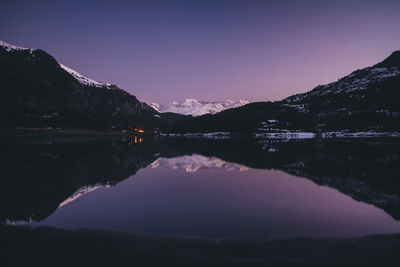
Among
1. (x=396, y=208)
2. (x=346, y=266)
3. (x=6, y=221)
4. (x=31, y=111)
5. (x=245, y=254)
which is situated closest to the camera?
(x=346, y=266)

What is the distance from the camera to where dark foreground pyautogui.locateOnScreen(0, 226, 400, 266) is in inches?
374

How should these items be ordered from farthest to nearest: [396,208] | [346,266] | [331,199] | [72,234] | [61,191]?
[61,191] → [331,199] → [396,208] → [72,234] → [346,266]

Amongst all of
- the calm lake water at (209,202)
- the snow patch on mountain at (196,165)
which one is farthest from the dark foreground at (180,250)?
the snow patch on mountain at (196,165)

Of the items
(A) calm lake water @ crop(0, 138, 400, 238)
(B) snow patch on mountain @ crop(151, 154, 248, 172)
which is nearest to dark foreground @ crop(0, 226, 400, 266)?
(A) calm lake water @ crop(0, 138, 400, 238)

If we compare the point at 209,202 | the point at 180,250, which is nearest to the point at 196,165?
the point at 209,202

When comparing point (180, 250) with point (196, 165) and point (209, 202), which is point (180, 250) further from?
point (196, 165)

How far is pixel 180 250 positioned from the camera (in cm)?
1046

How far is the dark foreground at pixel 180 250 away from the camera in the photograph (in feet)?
31.2

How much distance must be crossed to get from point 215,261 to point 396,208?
1546 centimetres

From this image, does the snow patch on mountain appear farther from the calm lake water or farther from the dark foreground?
the dark foreground

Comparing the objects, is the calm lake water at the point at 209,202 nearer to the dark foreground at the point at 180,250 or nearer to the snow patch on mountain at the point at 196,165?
the dark foreground at the point at 180,250

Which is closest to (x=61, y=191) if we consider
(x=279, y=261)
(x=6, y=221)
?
(x=6, y=221)

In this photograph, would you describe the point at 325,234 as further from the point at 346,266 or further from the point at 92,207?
the point at 92,207

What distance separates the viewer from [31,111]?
624ft
